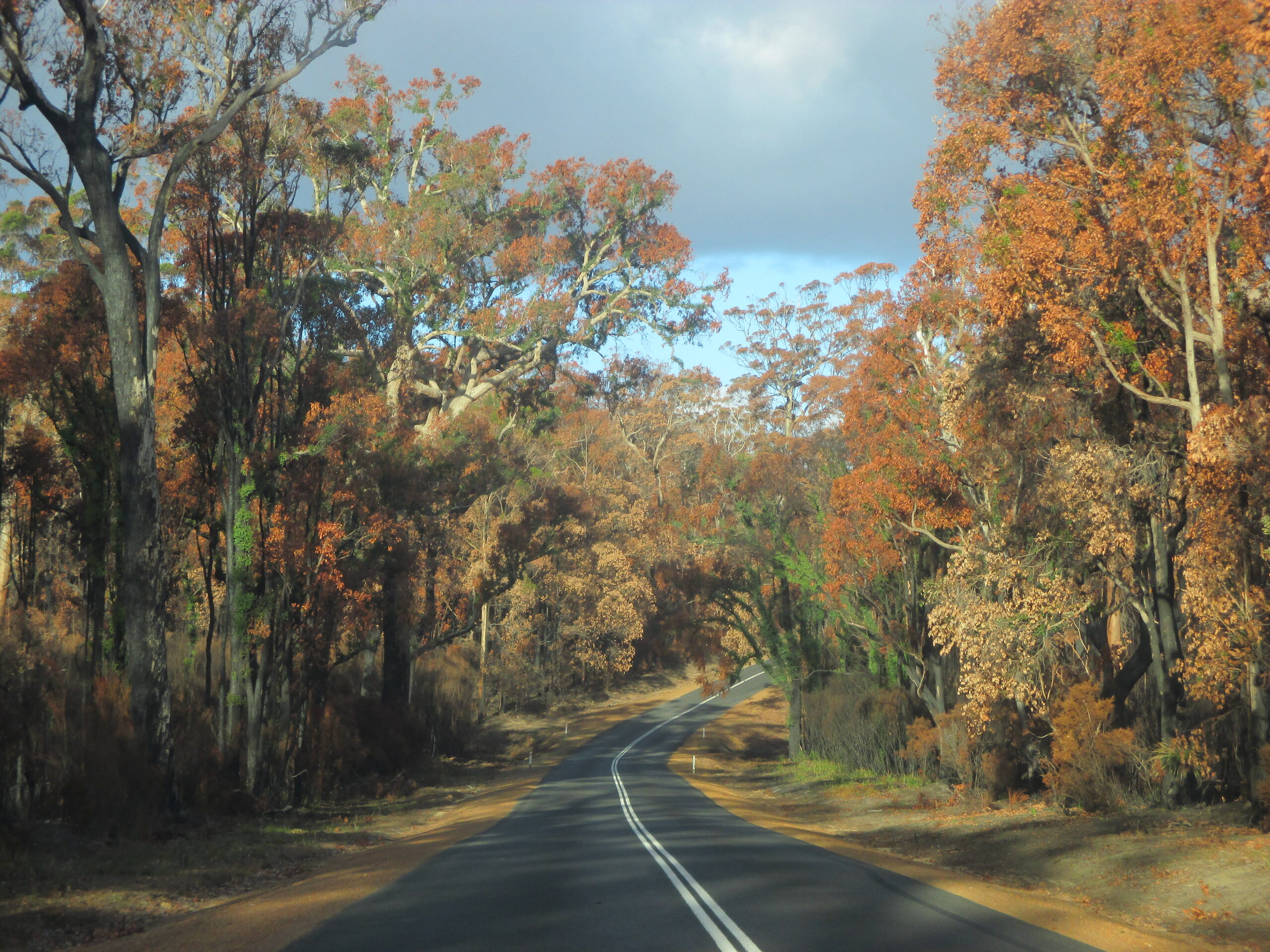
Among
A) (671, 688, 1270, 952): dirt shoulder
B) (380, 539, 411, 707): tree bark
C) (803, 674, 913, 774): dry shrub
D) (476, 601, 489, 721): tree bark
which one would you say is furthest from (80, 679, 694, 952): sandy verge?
(476, 601, 489, 721): tree bark

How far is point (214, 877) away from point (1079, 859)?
11.7m

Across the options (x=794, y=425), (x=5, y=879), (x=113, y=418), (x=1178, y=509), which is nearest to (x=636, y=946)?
(x=5, y=879)

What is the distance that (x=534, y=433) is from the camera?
134ft

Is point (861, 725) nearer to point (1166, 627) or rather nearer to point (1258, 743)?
point (1166, 627)

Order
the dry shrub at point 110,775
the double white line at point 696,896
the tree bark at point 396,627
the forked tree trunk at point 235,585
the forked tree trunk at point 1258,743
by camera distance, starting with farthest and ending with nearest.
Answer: the tree bark at point 396,627
the forked tree trunk at point 235,585
the dry shrub at point 110,775
the forked tree trunk at point 1258,743
the double white line at point 696,896

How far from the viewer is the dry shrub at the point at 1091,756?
1619cm

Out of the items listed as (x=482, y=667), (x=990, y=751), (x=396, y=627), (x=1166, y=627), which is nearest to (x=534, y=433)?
(x=396, y=627)

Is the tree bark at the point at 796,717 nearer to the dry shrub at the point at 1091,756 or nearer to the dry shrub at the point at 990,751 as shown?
the dry shrub at the point at 990,751

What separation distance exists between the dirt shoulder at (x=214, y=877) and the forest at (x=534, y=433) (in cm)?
108

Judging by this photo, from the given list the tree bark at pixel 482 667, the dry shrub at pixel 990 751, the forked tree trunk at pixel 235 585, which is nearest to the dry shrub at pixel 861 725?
the dry shrub at pixel 990 751

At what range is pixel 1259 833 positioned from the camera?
12102 mm

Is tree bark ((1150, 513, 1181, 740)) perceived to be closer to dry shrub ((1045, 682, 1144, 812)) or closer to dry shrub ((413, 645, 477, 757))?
dry shrub ((1045, 682, 1144, 812))

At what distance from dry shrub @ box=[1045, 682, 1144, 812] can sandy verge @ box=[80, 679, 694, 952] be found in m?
10.7

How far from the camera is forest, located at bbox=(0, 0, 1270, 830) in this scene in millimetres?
13680
